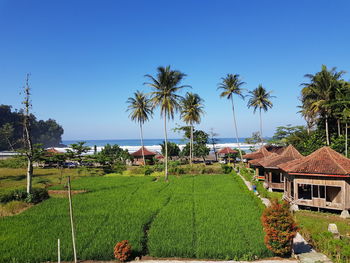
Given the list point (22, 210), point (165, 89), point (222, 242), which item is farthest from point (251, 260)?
point (165, 89)

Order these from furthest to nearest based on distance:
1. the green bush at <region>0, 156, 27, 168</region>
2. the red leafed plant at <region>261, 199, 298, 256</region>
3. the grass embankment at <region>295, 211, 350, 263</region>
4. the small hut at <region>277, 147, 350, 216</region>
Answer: the green bush at <region>0, 156, 27, 168</region> → the small hut at <region>277, 147, 350, 216</region> → the red leafed plant at <region>261, 199, 298, 256</region> → the grass embankment at <region>295, 211, 350, 263</region>

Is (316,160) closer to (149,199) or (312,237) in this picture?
(312,237)

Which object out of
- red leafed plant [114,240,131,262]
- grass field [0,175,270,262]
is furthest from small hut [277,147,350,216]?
red leafed plant [114,240,131,262]

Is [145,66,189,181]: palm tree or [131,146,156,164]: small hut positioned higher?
[145,66,189,181]: palm tree

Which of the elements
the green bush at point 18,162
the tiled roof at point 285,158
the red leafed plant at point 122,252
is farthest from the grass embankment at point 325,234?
the green bush at point 18,162

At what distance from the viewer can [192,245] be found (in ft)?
28.5

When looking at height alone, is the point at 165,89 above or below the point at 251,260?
above

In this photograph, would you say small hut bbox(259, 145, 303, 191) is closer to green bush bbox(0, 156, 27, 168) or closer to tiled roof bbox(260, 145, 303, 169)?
tiled roof bbox(260, 145, 303, 169)

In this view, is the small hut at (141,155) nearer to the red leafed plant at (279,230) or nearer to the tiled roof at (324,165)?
the tiled roof at (324,165)

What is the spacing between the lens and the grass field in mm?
8312

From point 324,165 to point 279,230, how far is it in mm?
8271

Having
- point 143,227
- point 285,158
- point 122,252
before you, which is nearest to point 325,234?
point 143,227

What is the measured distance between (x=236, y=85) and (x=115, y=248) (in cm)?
3001

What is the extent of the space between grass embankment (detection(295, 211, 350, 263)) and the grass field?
6.69 ft
